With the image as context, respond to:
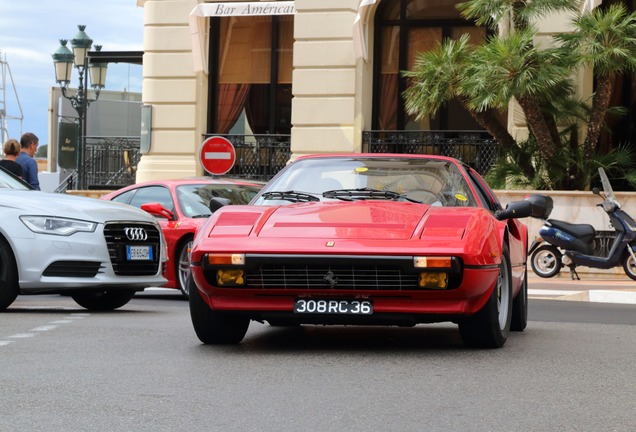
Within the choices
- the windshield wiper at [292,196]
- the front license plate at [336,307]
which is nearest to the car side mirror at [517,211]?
the windshield wiper at [292,196]

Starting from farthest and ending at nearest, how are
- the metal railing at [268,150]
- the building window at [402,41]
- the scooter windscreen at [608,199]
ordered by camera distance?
1. the building window at [402,41]
2. the metal railing at [268,150]
3. the scooter windscreen at [608,199]

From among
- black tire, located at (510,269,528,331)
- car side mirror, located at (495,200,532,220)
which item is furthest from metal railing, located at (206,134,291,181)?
car side mirror, located at (495,200,532,220)

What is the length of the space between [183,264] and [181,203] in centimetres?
81

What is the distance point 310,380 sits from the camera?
7.21 m

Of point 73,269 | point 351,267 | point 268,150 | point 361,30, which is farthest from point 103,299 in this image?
point 268,150

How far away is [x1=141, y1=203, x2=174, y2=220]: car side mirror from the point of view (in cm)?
1454

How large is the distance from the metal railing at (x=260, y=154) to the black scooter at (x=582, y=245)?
24.5 ft

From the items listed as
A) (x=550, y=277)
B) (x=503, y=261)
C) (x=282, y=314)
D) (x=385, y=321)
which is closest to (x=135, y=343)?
(x=282, y=314)

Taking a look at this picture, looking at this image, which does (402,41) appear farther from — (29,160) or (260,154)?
(29,160)

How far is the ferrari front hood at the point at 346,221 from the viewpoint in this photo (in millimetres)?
8266

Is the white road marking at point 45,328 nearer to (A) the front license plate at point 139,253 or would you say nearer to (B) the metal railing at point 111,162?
(A) the front license plate at point 139,253

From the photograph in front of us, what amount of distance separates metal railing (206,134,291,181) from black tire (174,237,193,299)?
12.4 m

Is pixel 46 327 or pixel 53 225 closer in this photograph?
pixel 46 327

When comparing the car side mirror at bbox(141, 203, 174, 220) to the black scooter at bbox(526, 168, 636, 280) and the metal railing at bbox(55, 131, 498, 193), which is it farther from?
the metal railing at bbox(55, 131, 498, 193)
